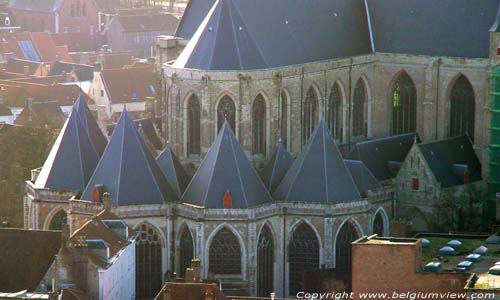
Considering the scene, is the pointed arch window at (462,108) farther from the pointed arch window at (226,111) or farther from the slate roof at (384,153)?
the pointed arch window at (226,111)

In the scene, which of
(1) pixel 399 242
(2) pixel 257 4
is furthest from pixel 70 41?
(1) pixel 399 242

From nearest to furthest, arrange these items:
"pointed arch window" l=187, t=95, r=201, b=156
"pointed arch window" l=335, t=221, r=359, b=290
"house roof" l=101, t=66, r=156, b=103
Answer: "pointed arch window" l=335, t=221, r=359, b=290
"pointed arch window" l=187, t=95, r=201, b=156
"house roof" l=101, t=66, r=156, b=103

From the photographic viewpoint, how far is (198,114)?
11044 centimetres

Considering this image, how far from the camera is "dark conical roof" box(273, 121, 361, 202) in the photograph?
10400 cm

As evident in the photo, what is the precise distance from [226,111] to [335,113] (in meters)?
8.40

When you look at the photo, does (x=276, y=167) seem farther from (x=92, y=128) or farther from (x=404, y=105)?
(x=404, y=105)

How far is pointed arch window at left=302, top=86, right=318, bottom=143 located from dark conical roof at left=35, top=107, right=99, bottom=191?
12.3 meters

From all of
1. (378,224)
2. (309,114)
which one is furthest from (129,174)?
(309,114)

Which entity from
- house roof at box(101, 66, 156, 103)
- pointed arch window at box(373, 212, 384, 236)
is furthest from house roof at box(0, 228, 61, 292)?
house roof at box(101, 66, 156, 103)

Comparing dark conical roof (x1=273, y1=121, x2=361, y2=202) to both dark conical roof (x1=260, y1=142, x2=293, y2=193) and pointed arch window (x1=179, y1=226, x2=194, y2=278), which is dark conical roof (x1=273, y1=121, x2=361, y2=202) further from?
pointed arch window (x1=179, y1=226, x2=194, y2=278)

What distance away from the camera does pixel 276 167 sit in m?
107

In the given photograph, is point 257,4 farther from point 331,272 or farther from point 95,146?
point 331,272

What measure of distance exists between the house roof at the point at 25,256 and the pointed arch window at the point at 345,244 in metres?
14.4

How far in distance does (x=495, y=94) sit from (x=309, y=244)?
16.0m
